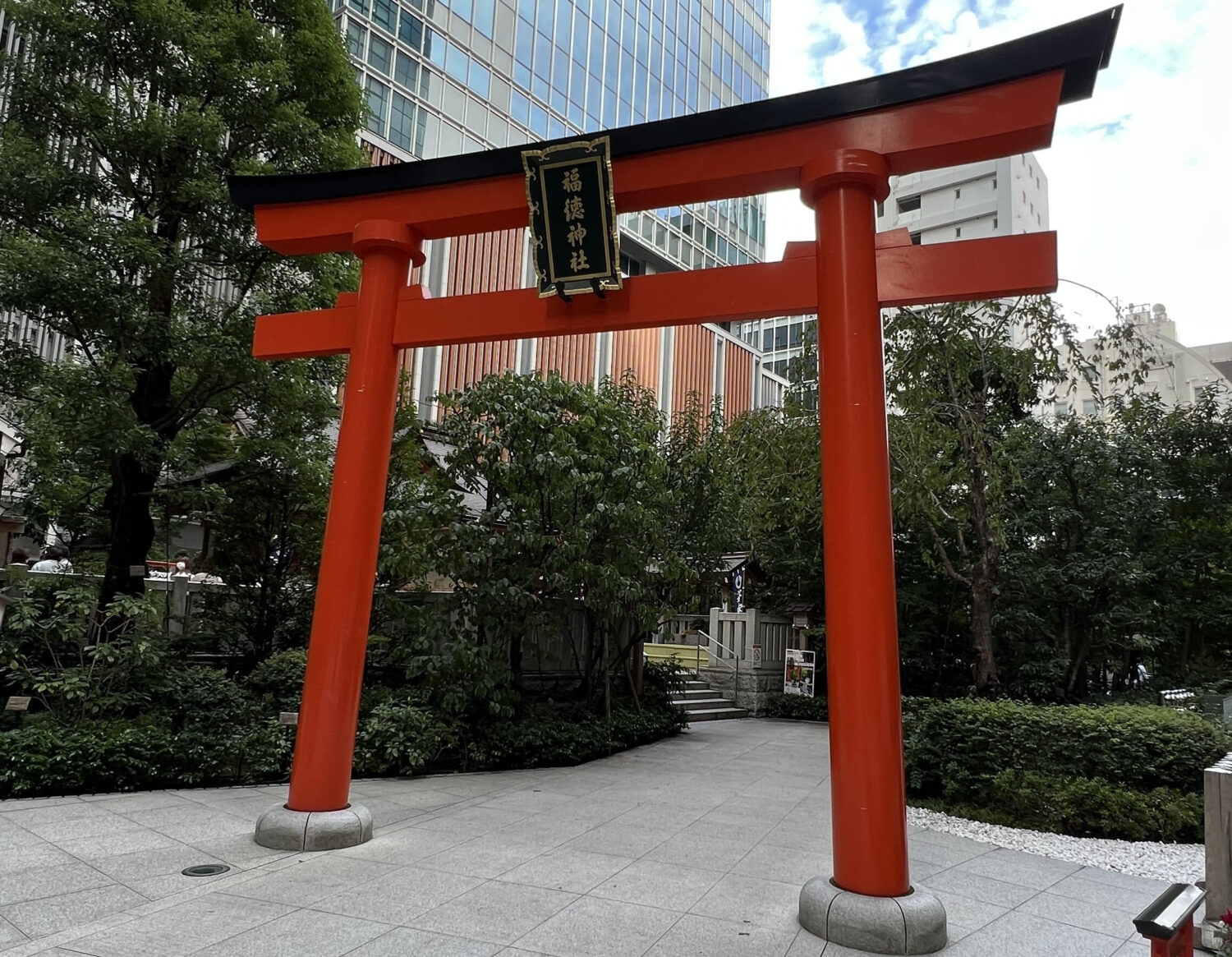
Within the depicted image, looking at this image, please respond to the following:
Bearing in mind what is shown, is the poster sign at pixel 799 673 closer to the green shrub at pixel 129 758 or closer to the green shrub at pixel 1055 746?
the green shrub at pixel 1055 746

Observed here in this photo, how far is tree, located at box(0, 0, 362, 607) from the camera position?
26.4ft

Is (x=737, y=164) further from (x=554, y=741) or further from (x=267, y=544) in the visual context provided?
(x=267, y=544)

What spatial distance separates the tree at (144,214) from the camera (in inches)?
316

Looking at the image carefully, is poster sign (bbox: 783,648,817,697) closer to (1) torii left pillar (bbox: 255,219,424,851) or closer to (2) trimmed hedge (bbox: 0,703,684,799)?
(2) trimmed hedge (bbox: 0,703,684,799)

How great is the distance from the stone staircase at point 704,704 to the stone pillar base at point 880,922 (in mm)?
10238

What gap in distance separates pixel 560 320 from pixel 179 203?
6.12 m

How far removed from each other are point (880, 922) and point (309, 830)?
3.68 meters

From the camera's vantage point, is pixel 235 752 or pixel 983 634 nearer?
pixel 235 752

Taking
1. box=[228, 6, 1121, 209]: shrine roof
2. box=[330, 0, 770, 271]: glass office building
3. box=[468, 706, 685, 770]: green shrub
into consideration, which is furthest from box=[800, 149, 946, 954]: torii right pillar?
box=[330, 0, 770, 271]: glass office building

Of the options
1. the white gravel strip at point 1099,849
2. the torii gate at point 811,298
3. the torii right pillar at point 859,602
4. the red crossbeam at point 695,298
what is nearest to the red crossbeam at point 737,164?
the torii gate at point 811,298

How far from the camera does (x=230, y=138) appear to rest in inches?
367

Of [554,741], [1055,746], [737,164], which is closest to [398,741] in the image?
[554,741]

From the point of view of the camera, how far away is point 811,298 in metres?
5.03

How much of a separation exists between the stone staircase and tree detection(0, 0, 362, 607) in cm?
939
